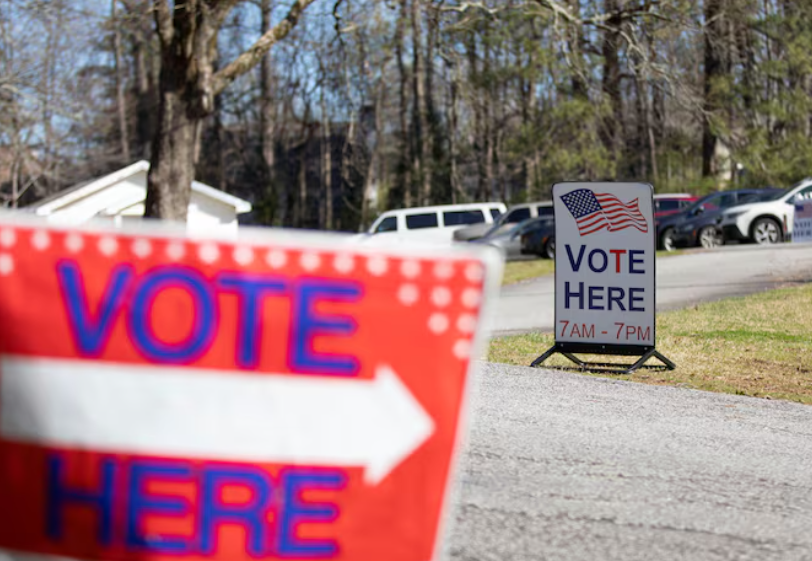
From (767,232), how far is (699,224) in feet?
6.01

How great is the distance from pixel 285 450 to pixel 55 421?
0.42 meters

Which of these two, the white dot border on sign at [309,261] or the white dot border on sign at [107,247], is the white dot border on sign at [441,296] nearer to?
the white dot border on sign at [309,261]

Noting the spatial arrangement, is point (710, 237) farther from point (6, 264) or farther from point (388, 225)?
point (6, 264)

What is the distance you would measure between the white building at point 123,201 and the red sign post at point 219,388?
36.2 metres

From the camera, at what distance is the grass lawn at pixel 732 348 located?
9648mm

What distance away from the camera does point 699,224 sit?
29.6m

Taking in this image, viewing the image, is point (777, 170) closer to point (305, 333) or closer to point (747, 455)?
point (747, 455)

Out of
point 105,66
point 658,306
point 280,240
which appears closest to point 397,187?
point 105,66

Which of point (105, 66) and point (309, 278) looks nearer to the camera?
point (309, 278)

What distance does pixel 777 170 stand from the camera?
123 ft

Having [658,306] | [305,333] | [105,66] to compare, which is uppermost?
[105,66]

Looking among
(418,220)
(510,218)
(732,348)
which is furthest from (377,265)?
(418,220)

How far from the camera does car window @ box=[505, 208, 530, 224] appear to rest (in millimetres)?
34847

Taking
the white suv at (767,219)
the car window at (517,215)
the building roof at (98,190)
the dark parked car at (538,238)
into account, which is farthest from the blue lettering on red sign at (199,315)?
the building roof at (98,190)
